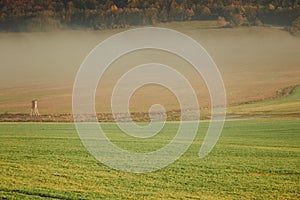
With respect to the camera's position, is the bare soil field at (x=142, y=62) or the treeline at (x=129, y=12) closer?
the bare soil field at (x=142, y=62)

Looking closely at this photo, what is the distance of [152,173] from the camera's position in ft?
51.1

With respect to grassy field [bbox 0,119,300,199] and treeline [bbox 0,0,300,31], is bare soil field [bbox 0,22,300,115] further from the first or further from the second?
grassy field [bbox 0,119,300,199]

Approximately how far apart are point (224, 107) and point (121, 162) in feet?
92.4

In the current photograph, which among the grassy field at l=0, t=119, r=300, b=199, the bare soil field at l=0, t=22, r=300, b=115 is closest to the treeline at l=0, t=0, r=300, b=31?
the bare soil field at l=0, t=22, r=300, b=115

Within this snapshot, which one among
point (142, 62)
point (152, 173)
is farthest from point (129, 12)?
point (152, 173)

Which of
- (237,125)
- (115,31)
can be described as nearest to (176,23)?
(115,31)

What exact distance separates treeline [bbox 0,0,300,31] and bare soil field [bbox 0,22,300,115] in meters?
2.95

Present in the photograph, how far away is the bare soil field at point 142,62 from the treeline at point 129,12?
2.95 metres

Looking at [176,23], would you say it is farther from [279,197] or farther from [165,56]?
[279,197]

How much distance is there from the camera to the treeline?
108125 millimetres

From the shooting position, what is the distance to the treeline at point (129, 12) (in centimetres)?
10812

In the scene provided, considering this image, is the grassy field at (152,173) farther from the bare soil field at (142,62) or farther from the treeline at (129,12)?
the treeline at (129,12)

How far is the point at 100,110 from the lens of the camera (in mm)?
44750

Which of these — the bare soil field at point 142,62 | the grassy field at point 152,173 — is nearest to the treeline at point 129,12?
the bare soil field at point 142,62
